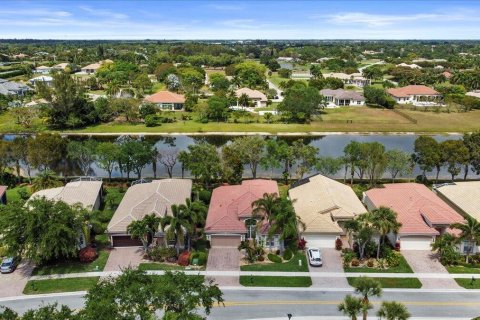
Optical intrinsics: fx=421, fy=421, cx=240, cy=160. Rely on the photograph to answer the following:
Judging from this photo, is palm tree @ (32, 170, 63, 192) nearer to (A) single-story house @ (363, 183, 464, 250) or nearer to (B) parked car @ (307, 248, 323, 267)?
(B) parked car @ (307, 248, 323, 267)

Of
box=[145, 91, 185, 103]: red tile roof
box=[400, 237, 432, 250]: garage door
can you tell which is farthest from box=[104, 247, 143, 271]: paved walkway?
box=[145, 91, 185, 103]: red tile roof

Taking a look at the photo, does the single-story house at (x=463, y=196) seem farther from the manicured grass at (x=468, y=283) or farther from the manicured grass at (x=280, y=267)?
the manicured grass at (x=280, y=267)

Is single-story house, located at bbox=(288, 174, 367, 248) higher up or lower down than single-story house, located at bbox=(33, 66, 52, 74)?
lower down

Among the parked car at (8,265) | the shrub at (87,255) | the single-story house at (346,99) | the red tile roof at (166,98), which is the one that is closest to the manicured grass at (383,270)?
the shrub at (87,255)

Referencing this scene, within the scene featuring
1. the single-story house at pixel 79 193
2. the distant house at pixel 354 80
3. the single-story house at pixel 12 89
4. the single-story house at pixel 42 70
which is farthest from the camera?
the single-story house at pixel 42 70

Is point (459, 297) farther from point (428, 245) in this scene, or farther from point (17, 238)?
point (17, 238)
